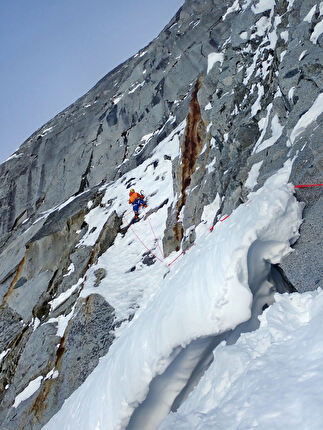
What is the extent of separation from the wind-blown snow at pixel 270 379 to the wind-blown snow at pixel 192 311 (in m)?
0.47

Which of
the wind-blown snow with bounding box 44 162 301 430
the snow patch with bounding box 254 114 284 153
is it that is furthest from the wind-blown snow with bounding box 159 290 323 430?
the snow patch with bounding box 254 114 284 153

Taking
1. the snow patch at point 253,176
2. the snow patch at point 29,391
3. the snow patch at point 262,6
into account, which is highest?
the snow patch at point 262,6

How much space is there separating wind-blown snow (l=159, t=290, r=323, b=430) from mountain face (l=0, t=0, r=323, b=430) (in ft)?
2.05

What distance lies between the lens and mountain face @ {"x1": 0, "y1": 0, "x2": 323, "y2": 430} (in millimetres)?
7035

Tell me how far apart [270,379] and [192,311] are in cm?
171

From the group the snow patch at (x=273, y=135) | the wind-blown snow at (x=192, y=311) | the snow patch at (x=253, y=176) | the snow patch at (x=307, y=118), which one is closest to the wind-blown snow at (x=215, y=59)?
the snow patch at (x=273, y=135)

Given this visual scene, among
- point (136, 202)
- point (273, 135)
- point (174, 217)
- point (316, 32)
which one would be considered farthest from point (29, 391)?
point (316, 32)

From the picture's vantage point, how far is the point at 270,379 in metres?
3.89

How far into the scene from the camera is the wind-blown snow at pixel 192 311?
5.30 m

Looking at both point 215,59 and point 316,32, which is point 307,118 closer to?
point 316,32

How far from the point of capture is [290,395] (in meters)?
3.50

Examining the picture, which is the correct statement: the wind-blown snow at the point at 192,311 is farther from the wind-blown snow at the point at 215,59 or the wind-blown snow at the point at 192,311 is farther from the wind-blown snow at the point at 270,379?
the wind-blown snow at the point at 215,59

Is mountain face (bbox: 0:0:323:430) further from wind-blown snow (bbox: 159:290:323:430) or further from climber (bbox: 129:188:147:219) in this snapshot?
wind-blown snow (bbox: 159:290:323:430)

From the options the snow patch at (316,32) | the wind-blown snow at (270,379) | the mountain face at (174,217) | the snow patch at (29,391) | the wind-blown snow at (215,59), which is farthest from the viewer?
the wind-blown snow at (215,59)
